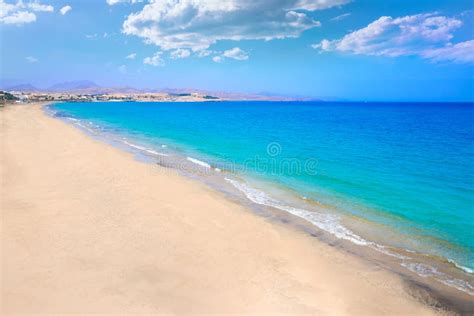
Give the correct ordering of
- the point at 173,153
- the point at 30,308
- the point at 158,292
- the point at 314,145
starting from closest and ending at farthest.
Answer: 1. the point at 30,308
2. the point at 158,292
3. the point at 173,153
4. the point at 314,145

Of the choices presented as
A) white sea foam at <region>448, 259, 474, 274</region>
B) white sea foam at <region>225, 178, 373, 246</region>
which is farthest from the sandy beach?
white sea foam at <region>448, 259, 474, 274</region>

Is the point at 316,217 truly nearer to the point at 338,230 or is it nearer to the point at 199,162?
the point at 338,230

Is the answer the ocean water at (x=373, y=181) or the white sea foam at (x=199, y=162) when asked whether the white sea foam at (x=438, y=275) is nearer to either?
the ocean water at (x=373, y=181)

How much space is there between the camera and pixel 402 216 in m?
13.8

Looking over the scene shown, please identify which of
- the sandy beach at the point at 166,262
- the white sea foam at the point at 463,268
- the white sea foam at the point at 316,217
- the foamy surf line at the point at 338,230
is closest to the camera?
the sandy beach at the point at 166,262

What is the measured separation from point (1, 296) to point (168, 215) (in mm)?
6348

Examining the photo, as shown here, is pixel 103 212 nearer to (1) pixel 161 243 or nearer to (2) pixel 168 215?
(2) pixel 168 215

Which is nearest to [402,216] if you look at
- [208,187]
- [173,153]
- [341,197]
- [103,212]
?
[341,197]

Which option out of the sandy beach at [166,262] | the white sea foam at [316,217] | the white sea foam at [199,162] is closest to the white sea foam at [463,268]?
the sandy beach at [166,262]

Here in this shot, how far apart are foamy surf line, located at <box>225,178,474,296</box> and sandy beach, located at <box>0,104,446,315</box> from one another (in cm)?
115

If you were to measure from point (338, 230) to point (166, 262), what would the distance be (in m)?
6.72

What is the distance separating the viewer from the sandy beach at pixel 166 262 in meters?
7.67

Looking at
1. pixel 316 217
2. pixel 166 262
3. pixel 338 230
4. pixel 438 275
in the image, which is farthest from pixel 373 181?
pixel 166 262

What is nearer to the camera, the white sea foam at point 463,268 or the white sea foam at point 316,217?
the white sea foam at point 463,268
